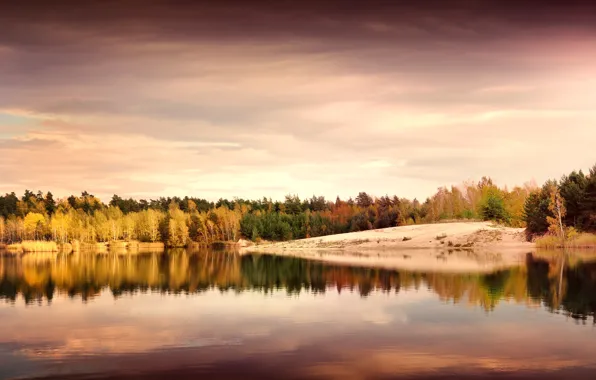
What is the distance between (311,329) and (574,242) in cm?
6436

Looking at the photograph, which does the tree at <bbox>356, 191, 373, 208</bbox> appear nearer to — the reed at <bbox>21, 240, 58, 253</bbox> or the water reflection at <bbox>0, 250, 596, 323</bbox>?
the reed at <bbox>21, 240, 58, 253</bbox>

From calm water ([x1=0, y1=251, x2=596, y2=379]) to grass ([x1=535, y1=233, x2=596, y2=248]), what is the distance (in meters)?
37.4

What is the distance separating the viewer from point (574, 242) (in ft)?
255

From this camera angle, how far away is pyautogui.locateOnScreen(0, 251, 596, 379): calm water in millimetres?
17094

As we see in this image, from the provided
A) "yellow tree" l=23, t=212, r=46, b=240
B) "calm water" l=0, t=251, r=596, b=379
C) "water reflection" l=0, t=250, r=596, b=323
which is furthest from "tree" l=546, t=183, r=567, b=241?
"yellow tree" l=23, t=212, r=46, b=240

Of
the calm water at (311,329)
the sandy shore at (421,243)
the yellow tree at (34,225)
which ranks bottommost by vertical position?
the calm water at (311,329)

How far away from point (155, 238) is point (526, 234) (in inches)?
4003

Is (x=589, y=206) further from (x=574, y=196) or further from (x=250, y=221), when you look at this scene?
(x=250, y=221)

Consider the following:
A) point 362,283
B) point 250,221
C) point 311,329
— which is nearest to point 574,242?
point 362,283

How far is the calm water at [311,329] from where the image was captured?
1709cm

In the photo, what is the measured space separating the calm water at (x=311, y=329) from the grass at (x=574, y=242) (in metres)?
37.4

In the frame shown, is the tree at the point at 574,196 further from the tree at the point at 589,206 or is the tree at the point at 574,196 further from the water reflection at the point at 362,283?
the water reflection at the point at 362,283

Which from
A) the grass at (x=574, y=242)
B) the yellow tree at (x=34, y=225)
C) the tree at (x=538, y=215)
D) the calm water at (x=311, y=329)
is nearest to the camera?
the calm water at (x=311, y=329)

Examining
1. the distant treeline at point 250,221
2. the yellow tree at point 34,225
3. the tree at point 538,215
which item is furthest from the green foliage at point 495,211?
the yellow tree at point 34,225
